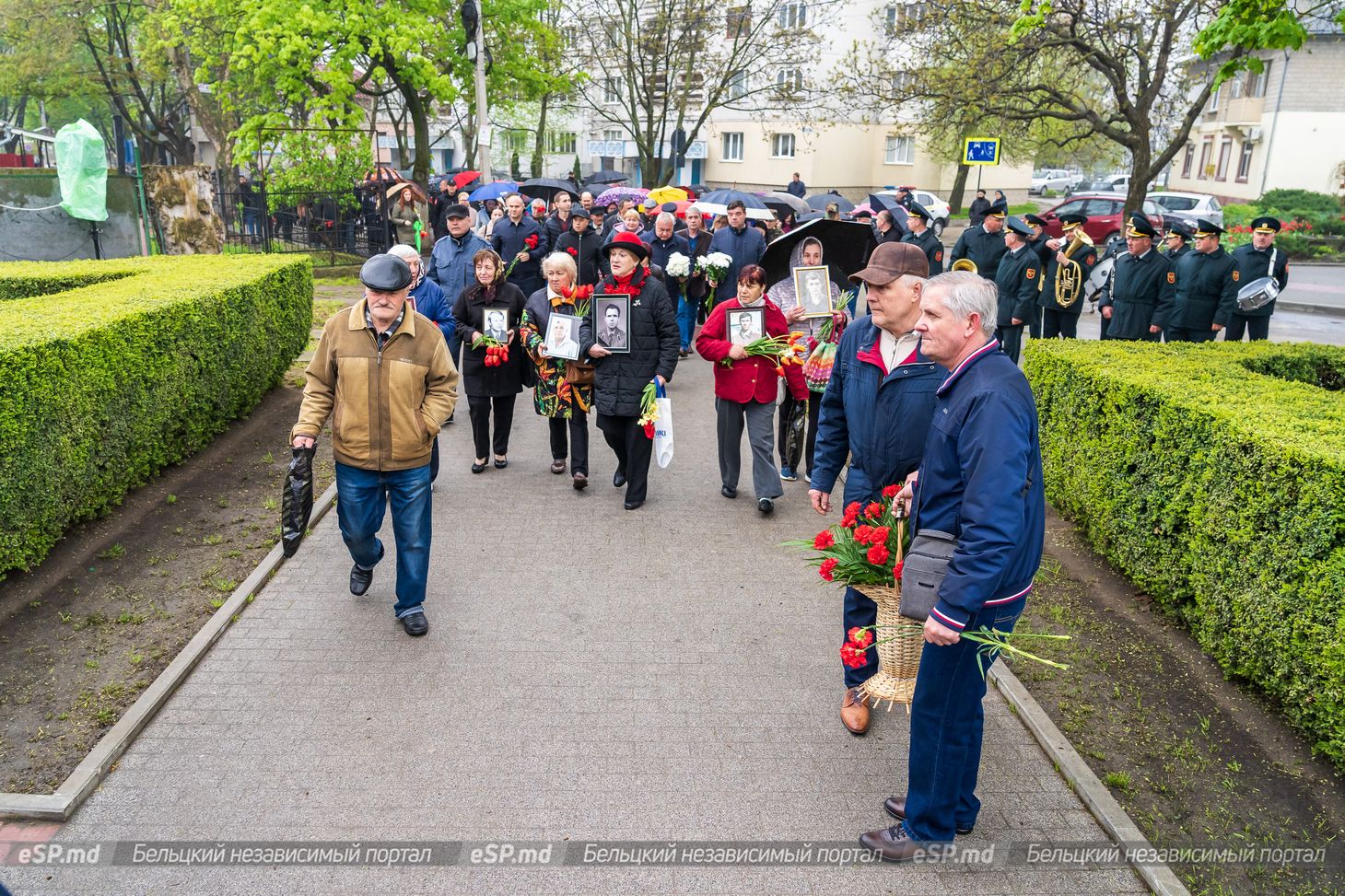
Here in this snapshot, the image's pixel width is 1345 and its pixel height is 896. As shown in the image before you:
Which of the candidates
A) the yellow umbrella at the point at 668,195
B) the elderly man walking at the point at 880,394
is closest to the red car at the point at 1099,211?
the yellow umbrella at the point at 668,195

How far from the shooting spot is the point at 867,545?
14.8ft

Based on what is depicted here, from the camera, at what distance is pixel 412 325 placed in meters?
5.74

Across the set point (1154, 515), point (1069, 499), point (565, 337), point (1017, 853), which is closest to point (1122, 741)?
point (1017, 853)

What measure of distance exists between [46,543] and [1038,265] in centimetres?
1096

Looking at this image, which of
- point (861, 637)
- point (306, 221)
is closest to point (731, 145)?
point (306, 221)

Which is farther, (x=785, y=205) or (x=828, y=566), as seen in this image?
(x=785, y=205)

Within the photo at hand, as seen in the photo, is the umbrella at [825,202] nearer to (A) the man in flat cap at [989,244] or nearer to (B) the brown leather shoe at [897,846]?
(A) the man in flat cap at [989,244]

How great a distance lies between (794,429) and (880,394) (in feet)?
13.6

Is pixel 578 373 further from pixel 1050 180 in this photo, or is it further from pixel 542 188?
pixel 1050 180

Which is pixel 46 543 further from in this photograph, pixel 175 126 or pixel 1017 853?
pixel 175 126

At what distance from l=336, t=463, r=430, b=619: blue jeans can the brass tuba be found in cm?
954

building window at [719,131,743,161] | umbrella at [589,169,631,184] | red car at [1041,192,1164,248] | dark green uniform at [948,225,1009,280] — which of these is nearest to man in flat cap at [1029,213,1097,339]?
dark green uniform at [948,225,1009,280]

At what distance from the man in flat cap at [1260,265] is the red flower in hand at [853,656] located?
31.3 feet

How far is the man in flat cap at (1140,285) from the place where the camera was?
1211 centimetres
